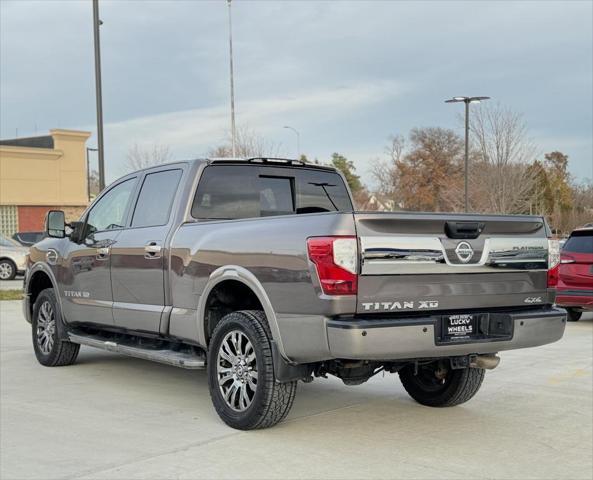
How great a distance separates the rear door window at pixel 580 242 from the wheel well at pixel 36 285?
825cm

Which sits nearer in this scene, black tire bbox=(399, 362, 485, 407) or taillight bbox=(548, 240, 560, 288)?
taillight bbox=(548, 240, 560, 288)

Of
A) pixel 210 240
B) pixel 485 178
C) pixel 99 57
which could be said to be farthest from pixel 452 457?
pixel 485 178

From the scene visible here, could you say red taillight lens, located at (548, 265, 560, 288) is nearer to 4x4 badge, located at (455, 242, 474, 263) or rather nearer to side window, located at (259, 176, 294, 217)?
4x4 badge, located at (455, 242, 474, 263)

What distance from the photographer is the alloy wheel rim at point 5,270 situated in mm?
23359

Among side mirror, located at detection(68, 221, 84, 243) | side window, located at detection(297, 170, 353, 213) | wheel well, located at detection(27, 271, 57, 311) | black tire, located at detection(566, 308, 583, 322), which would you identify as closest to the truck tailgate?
side window, located at detection(297, 170, 353, 213)

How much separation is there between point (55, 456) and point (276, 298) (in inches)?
68.8

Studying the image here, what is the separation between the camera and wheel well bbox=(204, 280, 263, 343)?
6.09 metres

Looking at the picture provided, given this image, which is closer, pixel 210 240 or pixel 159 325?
pixel 210 240

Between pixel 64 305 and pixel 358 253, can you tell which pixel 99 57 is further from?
pixel 358 253

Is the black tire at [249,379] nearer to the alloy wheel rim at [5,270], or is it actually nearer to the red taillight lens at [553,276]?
the red taillight lens at [553,276]

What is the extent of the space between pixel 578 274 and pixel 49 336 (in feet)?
27.0

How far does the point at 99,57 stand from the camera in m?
17.3

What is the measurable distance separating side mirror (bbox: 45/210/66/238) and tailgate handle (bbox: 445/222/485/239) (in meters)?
4.46

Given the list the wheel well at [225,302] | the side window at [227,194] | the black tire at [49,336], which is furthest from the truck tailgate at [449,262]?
the black tire at [49,336]
